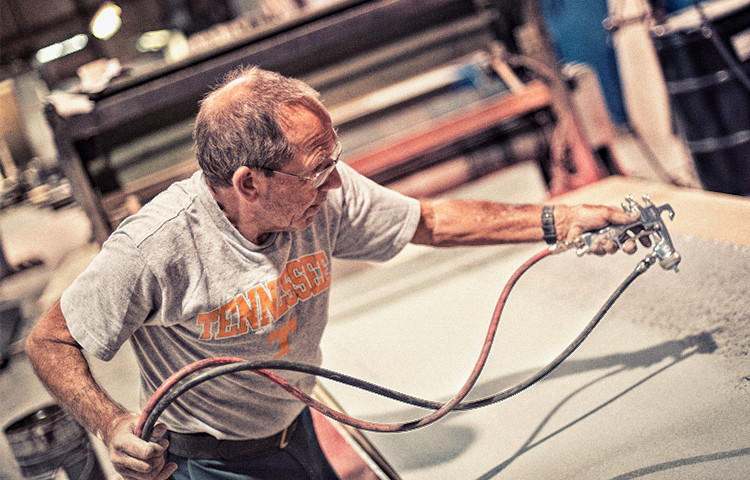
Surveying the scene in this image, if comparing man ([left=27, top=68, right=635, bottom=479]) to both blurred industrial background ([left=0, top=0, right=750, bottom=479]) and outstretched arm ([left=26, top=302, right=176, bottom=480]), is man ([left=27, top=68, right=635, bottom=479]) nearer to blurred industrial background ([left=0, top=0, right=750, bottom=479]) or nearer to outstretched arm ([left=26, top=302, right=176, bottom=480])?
outstretched arm ([left=26, top=302, right=176, bottom=480])

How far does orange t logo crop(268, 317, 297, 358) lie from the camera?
1485 mm

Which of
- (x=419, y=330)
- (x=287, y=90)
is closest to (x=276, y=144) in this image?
(x=287, y=90)

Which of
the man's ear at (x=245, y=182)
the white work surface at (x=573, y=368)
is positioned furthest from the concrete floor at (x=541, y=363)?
the man's ear at (x=245, y=182)

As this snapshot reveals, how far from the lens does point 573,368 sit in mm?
1731

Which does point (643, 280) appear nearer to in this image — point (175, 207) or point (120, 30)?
point (175, 207)

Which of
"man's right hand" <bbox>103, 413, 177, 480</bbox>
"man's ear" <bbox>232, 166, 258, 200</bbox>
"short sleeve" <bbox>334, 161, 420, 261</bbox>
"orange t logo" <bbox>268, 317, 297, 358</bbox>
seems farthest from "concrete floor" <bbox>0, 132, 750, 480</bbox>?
"man's ear" <bbox>232, 166, 258, 200</bbox>

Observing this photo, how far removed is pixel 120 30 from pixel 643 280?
10.2m

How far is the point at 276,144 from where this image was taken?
1290 mm

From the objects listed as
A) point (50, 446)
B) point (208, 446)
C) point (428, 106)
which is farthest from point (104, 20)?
point (208, 446)

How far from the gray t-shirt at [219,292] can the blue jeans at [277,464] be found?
0.09 metres

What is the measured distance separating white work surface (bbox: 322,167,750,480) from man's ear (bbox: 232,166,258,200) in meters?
0.74

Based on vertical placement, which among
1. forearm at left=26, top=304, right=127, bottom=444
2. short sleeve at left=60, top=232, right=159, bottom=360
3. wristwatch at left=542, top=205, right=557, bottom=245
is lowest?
wristwatch at left=542, top=205, right=557, bottom=245

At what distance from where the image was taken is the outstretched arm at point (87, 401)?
1.10 meters

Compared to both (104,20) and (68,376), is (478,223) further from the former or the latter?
(104,20)
